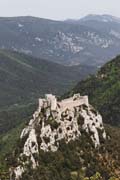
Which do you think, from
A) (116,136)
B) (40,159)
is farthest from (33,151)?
(116,136)

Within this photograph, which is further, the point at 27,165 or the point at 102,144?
the point at 102,144

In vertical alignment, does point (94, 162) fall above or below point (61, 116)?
below

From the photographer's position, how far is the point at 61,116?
115 meters

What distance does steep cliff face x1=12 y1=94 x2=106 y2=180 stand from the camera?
106000 millimetres

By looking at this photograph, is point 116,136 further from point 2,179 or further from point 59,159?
point 2,179

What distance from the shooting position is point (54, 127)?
4397 inches

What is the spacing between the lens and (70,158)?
360ft

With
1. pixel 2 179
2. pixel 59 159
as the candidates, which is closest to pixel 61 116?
pixel 59 159

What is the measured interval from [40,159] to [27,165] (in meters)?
3.59

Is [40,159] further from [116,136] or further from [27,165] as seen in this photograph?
[116,136]

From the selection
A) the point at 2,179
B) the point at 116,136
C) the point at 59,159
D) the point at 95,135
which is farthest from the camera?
the point at 116,136

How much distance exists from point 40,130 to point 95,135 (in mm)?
12081

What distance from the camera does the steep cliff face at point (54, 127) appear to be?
10600cm

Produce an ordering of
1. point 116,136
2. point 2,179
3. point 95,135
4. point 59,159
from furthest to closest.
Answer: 1. point 116,136
2. point 95,135
3. point 59,159
4. point 2,179
